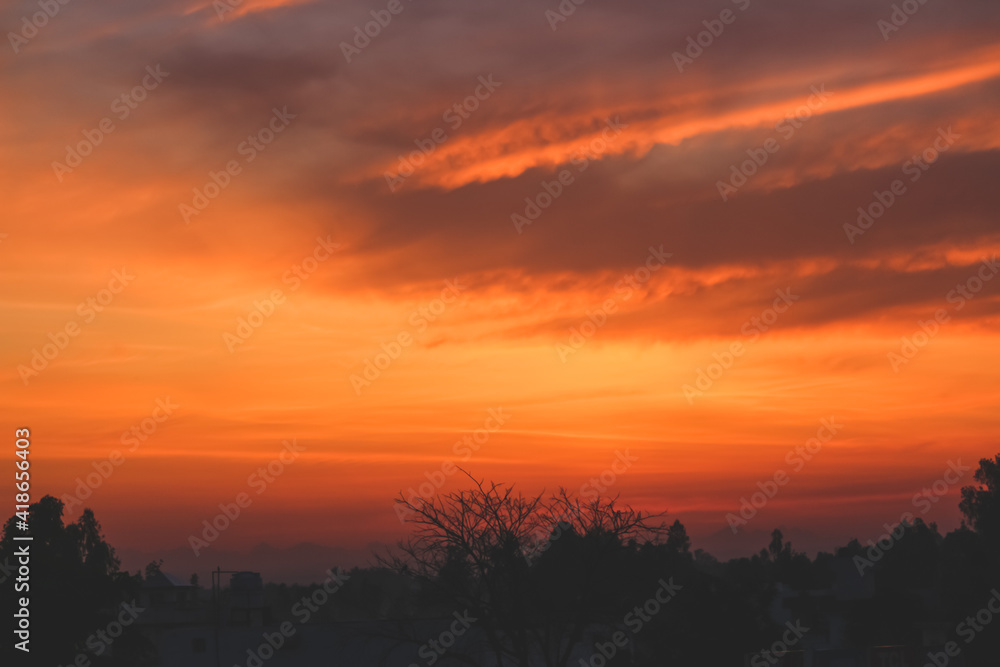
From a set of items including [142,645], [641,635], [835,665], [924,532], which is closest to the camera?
[835,665]

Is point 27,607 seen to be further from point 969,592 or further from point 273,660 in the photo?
point 969,592

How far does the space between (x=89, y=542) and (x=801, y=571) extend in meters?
88.0

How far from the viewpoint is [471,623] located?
47.2 m

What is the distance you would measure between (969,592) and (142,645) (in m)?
60.2

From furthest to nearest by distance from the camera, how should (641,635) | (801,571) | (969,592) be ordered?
(801,571)
(969,592)
(641,635)

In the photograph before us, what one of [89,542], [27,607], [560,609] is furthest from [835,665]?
[89,542]

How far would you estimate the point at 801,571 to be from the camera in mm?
130125

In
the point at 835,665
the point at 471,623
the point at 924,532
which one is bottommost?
the point at 835,665

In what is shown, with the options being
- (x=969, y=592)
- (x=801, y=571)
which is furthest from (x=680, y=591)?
(x=801, y=571)

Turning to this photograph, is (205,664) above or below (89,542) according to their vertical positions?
below

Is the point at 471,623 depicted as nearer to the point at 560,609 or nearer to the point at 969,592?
the point at 560,609

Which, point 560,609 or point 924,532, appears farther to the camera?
point 924,532

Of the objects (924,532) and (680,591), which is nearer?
(680,591)

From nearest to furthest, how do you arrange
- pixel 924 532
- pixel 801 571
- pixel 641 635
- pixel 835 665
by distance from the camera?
pixel 835 665
pixel 641 635
pixel 801 571
pixel 924 532
